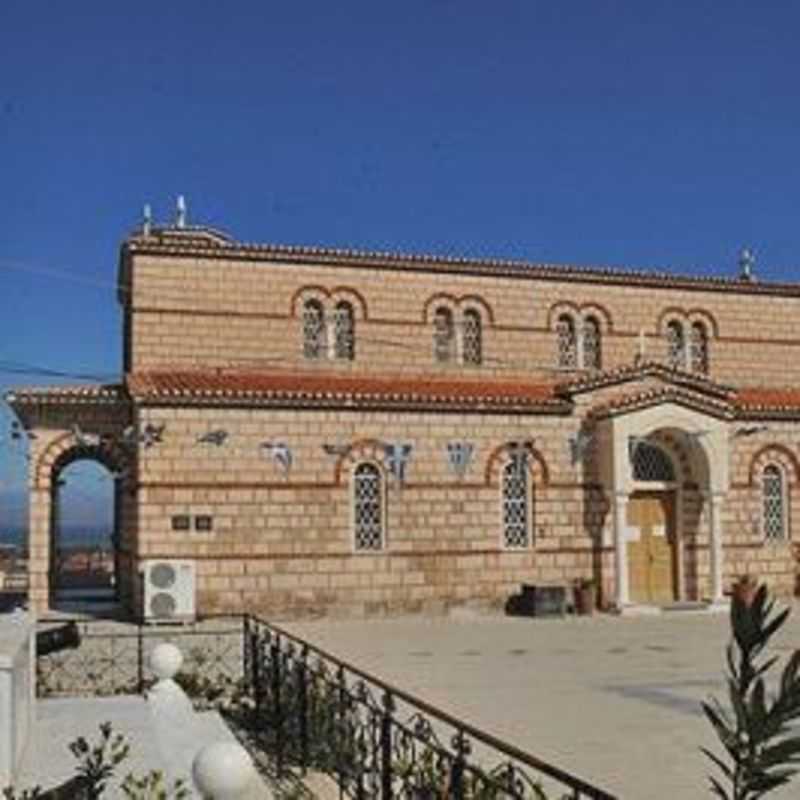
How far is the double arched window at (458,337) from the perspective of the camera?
92.6 feet

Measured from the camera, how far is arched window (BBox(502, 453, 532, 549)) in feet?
81.9

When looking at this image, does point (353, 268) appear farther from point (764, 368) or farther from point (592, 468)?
point (764, 368)

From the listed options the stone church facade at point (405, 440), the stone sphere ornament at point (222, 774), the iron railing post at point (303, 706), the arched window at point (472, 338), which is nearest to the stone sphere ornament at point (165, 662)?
the iron railing post at point (303, 706)

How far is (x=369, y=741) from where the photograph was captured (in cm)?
852

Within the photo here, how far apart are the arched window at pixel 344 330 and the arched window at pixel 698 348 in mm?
8899

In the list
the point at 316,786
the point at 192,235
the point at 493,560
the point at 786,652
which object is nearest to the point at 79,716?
the point at 316,786

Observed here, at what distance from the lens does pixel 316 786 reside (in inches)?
362

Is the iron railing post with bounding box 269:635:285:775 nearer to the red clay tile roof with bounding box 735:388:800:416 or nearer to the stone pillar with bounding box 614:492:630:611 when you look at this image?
the stone pillar with bounding box 614:492:630:611

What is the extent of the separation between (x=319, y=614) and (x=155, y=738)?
14.0 meters

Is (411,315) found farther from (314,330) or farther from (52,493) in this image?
(52,493)

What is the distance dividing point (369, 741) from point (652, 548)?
18.6 meters

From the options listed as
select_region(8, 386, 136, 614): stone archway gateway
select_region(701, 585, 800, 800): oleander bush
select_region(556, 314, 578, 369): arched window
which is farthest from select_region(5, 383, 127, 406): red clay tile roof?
select_region(701, 585, 800, 800): oleander bush

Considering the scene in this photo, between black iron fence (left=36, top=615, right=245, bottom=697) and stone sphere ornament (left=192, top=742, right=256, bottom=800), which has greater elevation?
stone sphere ornament (left=192, top=742, right=256, bottom=800)

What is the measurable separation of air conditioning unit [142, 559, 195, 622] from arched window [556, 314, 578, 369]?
37.2ft
